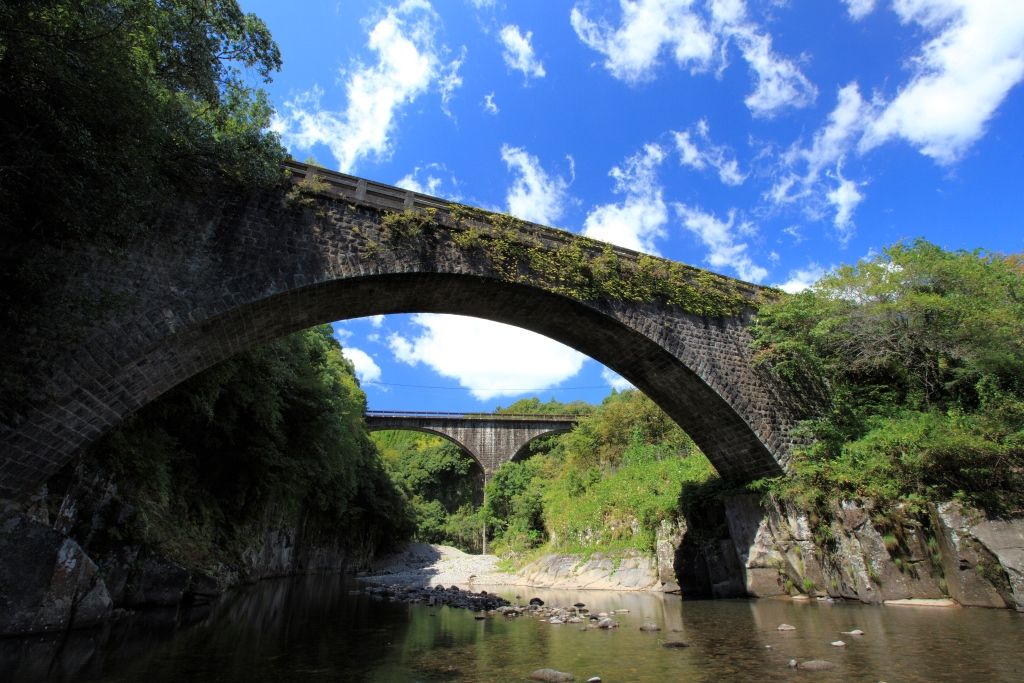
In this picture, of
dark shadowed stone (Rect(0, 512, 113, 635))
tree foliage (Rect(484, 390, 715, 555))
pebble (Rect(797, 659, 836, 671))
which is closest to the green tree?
dark shadowed stone (Rect(0, 512, 113, 635))

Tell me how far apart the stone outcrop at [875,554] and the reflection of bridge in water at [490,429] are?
2456cm

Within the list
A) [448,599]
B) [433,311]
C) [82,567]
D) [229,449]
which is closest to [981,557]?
[448,599]

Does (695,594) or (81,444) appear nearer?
(81,444)

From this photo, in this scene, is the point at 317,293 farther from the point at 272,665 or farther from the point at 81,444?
the point at 272,665

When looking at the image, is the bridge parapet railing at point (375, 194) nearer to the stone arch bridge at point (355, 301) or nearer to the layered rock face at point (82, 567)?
the stone arch bridge at point (355, 301)

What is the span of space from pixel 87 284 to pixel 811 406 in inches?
536

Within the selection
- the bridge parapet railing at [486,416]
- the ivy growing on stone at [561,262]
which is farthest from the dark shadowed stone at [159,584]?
the bridge parapet railing at [486,416]

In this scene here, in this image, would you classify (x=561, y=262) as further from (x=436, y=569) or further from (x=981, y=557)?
(x=436, y=569)

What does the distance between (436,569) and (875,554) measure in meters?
24.2

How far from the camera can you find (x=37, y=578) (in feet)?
19.9

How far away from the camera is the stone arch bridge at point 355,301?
22.0 ft

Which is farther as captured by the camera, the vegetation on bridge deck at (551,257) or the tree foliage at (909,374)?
the vegetation on bridge deck at (551,257)

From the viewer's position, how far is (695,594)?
1204 centimetres

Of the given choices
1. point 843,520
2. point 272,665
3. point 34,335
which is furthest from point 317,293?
point 843,520
